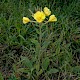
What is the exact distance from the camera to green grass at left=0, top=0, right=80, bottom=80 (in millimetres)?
1825

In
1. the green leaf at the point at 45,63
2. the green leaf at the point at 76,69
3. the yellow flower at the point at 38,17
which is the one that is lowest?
the green leaf at the point at 76,69

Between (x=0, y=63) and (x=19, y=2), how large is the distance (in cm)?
78

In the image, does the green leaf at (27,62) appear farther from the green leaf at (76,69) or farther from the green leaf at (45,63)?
the green leaf at (76,69)

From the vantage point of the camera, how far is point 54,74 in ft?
6.12

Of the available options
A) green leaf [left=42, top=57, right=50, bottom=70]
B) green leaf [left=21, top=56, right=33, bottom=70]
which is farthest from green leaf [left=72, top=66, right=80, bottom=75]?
green leaf [left=21, top=56, right=33, bottom=70]

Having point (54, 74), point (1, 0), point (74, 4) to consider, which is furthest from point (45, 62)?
point (1, 0)

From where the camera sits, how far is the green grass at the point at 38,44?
1.83 m

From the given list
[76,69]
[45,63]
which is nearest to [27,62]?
[45,63]

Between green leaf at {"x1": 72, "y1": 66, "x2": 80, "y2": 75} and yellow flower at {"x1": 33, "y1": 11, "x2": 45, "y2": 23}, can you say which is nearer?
yellow flower at {"x1": 33, "y1": 11, "x2": 45, "y2": 23}

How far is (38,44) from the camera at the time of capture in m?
1.75

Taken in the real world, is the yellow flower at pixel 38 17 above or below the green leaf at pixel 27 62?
above

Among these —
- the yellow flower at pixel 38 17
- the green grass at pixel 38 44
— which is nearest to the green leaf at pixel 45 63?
the green grass at pixel 38 44

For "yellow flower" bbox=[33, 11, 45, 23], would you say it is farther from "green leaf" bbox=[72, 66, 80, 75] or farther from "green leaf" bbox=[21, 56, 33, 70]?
"green leaf" bbox=[72, 66, 80, 75]

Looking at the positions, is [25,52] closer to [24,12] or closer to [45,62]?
[45,62]
